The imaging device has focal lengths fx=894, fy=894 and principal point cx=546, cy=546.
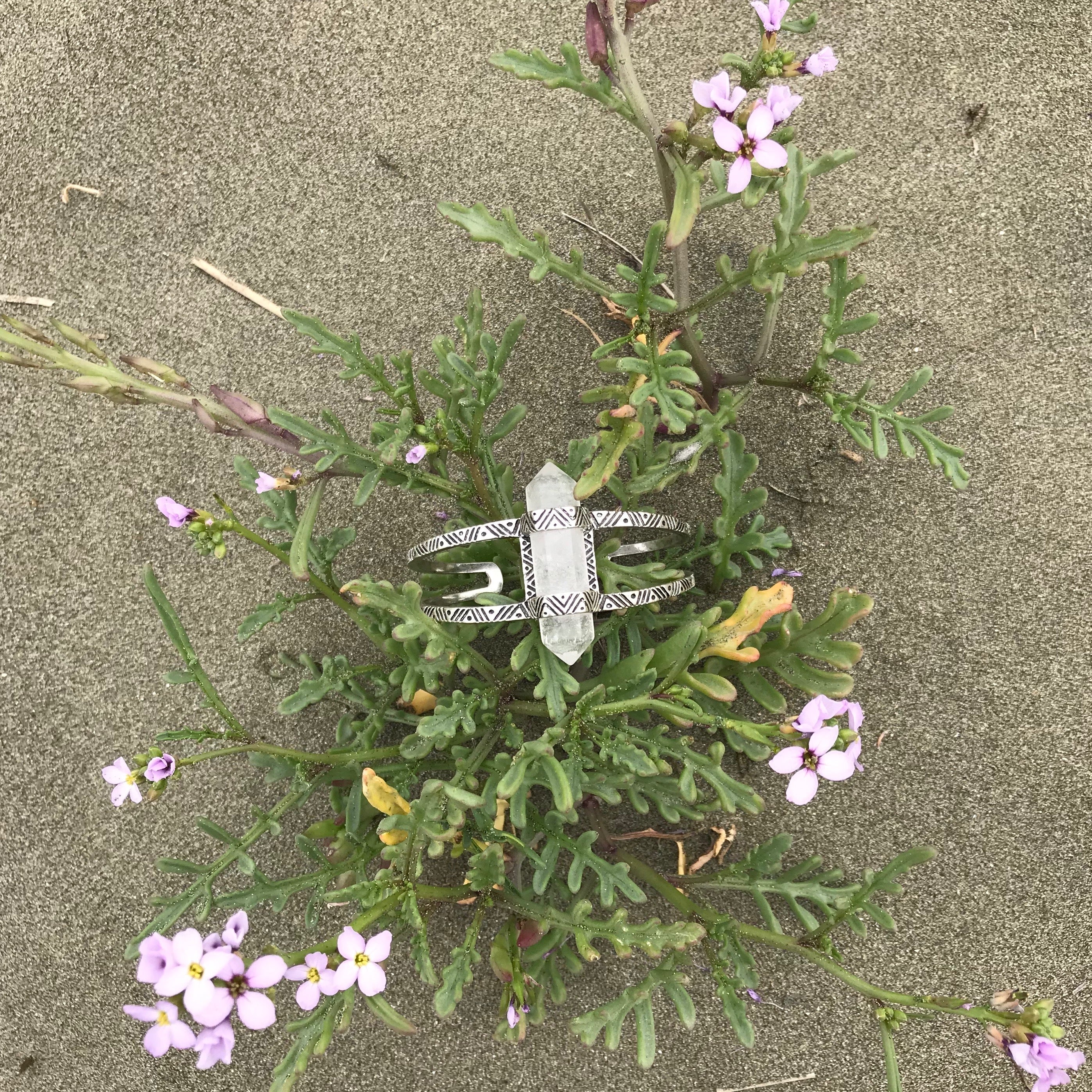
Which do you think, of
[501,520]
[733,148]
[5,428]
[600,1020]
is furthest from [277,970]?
[5,428]

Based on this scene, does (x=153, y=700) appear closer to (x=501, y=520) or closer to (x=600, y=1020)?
(x=501, y=520)

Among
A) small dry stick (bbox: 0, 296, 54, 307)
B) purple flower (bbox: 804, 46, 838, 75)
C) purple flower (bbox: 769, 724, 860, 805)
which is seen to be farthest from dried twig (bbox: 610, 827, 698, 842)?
small dry stick (bbox: 0, 296, 54, 307)

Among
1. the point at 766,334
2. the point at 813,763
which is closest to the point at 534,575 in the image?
the point at 813,763

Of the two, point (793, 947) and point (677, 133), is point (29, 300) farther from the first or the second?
point (793, 947)

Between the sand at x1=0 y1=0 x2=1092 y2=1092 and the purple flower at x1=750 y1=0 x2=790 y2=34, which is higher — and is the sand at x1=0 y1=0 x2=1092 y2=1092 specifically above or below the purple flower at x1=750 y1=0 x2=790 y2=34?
below

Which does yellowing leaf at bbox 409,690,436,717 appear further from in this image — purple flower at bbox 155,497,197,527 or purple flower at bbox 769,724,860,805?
purple flower at bbox 769,724,860,805

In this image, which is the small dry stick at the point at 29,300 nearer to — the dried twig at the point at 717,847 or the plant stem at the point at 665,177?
the plant stem at the point at 665,177
